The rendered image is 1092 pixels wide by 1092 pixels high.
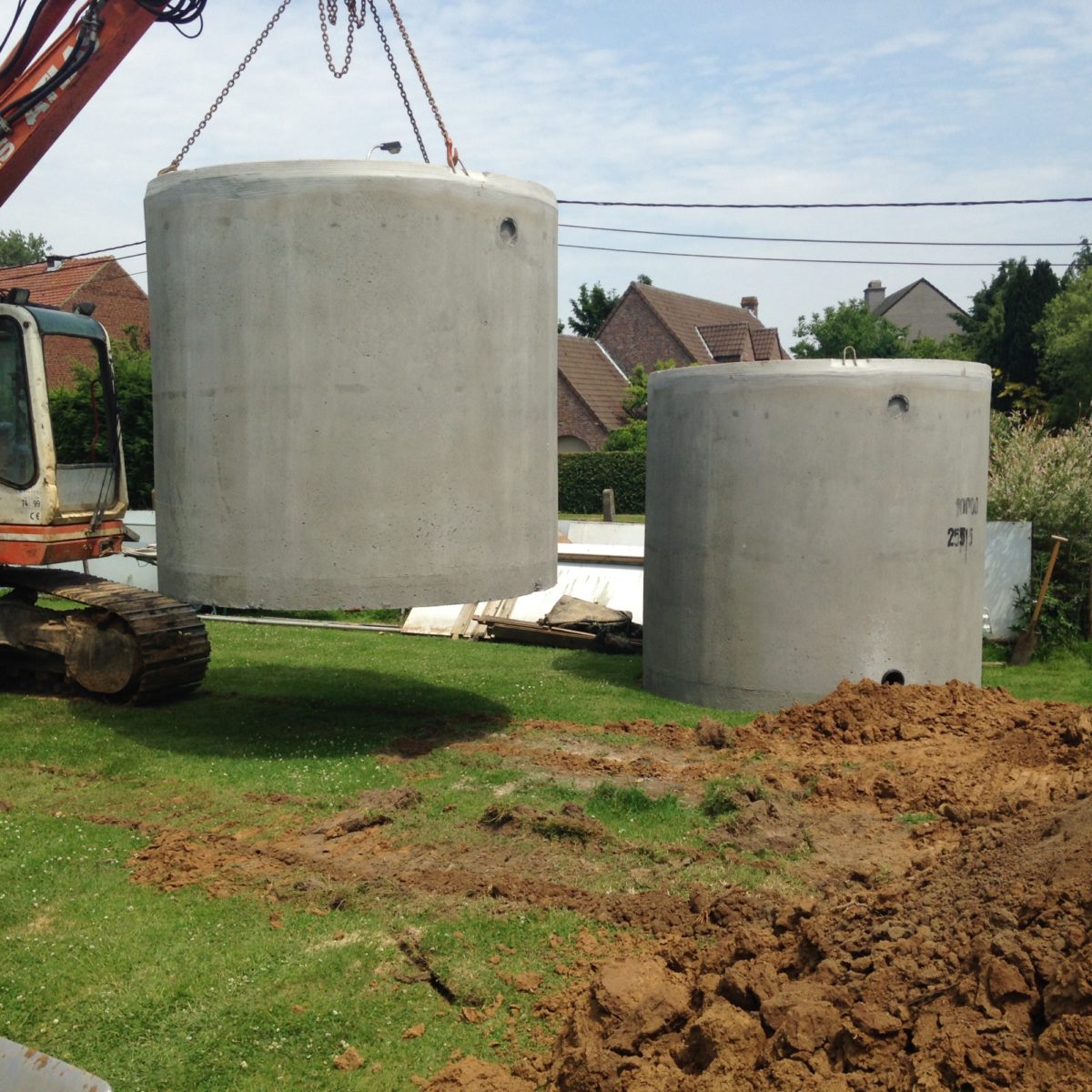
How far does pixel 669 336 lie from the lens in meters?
45.6

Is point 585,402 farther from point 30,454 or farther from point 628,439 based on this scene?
point 30,454

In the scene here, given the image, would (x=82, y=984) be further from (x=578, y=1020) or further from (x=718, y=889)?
(x=718, y=889)

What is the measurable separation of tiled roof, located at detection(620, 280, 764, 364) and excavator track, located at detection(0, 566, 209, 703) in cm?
3552

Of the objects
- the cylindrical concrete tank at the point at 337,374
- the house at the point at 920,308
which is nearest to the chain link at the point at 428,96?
the cylindrical concrete tank at the point at 337,374

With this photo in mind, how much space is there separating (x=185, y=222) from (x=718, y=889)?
5.43m

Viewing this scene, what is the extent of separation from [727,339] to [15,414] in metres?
39.0

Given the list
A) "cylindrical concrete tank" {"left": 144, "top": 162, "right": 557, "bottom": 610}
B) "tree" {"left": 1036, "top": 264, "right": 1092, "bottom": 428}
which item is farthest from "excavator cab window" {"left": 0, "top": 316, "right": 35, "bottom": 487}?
"tree" {"left": 1036, "top": 264, "right": 1092, "bottom": 428}

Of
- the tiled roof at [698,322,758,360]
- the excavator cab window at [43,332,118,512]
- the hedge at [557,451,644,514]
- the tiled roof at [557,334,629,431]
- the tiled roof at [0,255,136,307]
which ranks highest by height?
the tiled roof at [0,255,136,307]

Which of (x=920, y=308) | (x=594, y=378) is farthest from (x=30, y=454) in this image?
(x=920, y=308)

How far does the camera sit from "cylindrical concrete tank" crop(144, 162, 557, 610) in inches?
299

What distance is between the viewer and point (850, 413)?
32.4ft

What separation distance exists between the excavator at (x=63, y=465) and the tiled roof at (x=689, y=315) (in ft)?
116

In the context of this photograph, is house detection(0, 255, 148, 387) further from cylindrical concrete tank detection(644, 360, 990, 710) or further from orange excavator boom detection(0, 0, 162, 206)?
cylindrical concrete tank detection(644, 360, 990, 710)

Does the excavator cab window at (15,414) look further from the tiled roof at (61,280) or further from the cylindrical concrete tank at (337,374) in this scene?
the tiled roof at (61,280)
